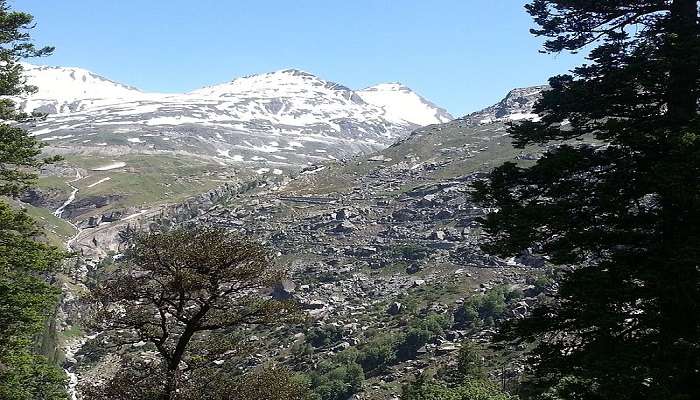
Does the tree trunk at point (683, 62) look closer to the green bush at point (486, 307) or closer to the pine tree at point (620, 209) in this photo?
the pine tree at point (620, 209)

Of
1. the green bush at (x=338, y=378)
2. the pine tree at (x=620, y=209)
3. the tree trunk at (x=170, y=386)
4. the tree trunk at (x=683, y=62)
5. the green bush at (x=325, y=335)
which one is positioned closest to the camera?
the pine tree at (x=620, y=209)

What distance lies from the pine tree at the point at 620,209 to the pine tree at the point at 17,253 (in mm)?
24268

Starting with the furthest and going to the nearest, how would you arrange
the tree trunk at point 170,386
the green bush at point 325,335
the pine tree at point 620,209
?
the green bush at point 325,335, the tree trunk at point 170,386, the pine tree at point 620,209

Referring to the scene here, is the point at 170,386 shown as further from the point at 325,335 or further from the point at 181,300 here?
the point at 325,335

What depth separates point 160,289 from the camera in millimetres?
21688

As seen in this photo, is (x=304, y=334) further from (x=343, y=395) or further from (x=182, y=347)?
(x=182, y=347)

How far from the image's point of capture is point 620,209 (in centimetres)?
1644

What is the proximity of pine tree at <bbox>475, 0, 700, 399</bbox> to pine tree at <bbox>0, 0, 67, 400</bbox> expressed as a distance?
24.3 m

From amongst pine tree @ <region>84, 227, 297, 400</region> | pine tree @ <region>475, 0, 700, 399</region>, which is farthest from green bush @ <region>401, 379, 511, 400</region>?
pine tree @ <region>475, 0, 700, 399</region>

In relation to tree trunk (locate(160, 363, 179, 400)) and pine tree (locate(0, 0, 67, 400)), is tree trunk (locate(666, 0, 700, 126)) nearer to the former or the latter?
tree trunk (locate(160, 363, 179, 400))

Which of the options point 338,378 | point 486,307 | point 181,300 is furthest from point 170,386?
point 486,307

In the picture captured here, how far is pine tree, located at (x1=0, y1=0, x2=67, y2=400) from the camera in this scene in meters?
27.9

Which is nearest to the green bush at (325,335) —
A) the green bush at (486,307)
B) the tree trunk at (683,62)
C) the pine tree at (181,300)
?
A: the green bush at (486,307)

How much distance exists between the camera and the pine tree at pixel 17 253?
2791cm
